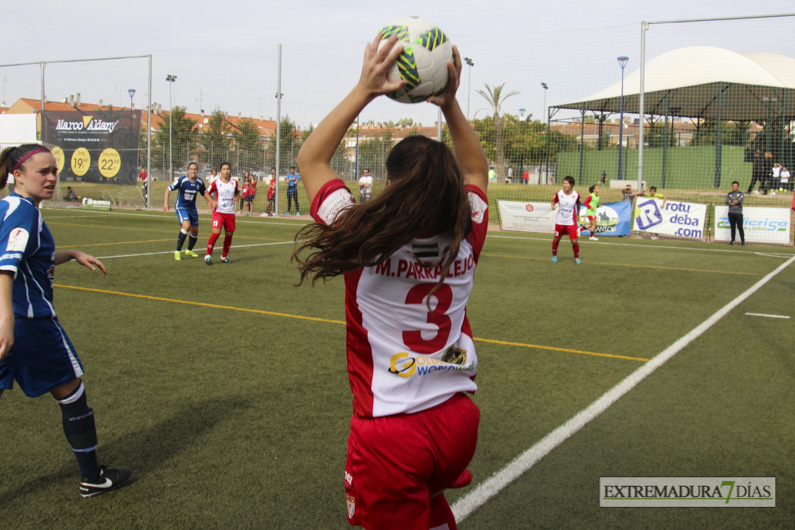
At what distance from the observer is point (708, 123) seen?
42.2 m

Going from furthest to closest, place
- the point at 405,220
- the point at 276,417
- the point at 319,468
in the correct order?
the point at 276,417 < the point at 319,468 < the point at 405,220

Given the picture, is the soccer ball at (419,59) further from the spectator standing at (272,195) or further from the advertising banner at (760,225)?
the spectator standing at (272,195)

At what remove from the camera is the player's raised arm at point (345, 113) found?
1.94 metres

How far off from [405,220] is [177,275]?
404 inches

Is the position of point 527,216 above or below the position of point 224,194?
below

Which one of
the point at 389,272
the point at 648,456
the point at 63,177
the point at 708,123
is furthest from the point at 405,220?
the point at 708,123

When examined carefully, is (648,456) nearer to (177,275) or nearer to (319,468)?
(319,468)

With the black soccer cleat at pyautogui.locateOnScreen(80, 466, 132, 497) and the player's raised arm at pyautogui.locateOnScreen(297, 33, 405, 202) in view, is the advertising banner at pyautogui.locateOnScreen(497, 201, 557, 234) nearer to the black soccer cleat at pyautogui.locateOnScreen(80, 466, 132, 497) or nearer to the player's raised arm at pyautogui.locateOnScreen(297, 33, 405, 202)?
the black soccer cleat at pyautogui.locateOnScreen(80, 466, 132, 497)

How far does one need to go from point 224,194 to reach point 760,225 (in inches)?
641

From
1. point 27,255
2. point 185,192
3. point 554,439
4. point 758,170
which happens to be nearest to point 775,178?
point 758,170

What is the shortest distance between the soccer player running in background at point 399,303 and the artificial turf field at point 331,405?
1502mm

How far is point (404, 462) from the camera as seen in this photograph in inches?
73.8

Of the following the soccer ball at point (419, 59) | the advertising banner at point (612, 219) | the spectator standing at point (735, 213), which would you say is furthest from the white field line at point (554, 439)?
the advertising banner at point (612, 219)

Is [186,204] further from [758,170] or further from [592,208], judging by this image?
[758,170]
